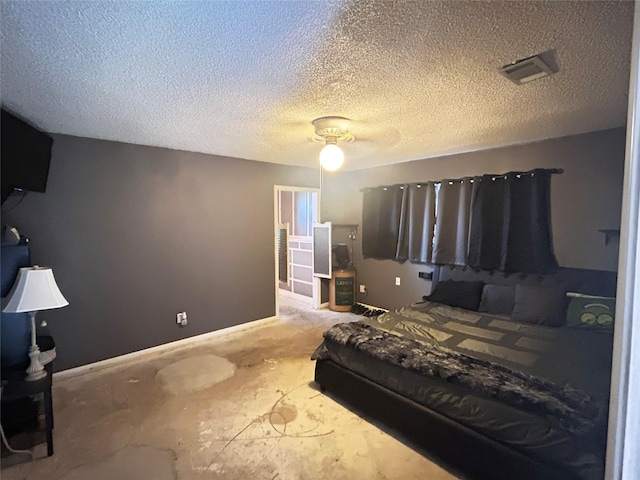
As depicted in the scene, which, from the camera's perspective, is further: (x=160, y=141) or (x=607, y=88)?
(x=160, y=141)

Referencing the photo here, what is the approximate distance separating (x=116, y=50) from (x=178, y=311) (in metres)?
2.94

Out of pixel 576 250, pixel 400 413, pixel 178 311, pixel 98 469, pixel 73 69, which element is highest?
pixel 73 69

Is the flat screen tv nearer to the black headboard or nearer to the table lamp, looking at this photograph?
the table lamp

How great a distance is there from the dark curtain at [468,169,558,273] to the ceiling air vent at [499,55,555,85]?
6.18 ft

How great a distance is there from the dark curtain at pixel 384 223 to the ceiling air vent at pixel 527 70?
272 centimetres

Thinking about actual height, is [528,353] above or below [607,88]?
below

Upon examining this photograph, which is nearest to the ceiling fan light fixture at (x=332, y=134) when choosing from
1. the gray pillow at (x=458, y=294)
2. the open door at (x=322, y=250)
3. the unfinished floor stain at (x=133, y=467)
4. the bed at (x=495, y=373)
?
the bed at (x=495, y=373)

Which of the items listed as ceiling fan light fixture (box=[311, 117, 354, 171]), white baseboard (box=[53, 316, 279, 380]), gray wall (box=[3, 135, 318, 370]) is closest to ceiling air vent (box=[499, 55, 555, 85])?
ceiling fan light fixture (box=[311, 117, 354, 171])

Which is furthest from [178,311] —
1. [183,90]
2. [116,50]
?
[116,50]

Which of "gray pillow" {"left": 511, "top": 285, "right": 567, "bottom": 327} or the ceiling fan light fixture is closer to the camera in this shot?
the ceiling fan light fixture

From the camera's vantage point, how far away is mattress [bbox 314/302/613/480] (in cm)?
165

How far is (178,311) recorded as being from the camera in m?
3.80

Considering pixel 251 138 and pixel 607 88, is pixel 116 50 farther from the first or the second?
pixel 607 88

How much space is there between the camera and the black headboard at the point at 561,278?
119 inches
